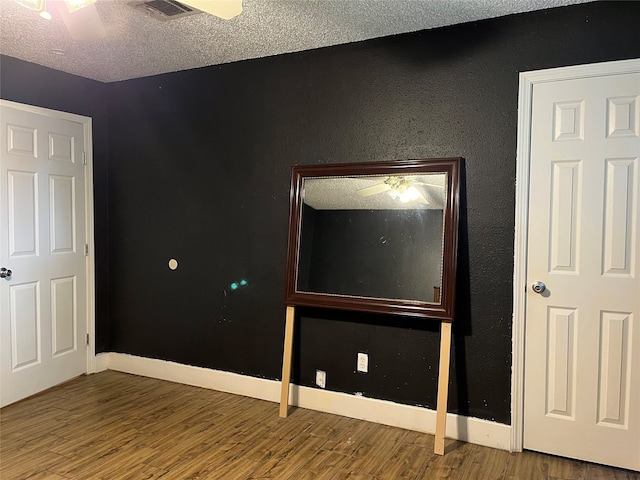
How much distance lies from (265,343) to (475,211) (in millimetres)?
1761

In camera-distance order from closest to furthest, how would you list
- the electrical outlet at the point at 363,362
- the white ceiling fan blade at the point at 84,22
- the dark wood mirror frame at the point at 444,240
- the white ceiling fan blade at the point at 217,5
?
the white ceiling fan blade at the point at 217,5, the white ceiling fan blade at the point at 84,22, the dark wood mirror frame at the point at 444,240, the electrical outlet at the point at 363,362

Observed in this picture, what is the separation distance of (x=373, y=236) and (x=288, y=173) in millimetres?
815

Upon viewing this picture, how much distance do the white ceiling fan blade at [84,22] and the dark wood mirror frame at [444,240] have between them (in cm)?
149

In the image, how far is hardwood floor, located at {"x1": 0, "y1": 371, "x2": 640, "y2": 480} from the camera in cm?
253

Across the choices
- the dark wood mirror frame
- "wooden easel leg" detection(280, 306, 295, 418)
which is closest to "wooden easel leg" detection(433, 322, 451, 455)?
the dark wood mirror frame

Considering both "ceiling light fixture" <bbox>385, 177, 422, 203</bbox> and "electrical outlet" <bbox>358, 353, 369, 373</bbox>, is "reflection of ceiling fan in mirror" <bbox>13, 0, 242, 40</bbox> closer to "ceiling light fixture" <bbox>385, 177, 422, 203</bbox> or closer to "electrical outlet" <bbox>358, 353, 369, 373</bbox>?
"ceiling light fixture" <bbox>385, 177, 422, 203</bbox>

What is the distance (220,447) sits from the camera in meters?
2.82

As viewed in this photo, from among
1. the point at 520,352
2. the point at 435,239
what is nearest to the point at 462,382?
the point at 520,352

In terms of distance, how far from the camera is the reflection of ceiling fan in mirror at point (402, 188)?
2949 millimetres

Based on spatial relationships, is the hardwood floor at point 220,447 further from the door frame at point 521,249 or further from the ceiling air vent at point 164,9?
the ceiling air vent at point 164,9

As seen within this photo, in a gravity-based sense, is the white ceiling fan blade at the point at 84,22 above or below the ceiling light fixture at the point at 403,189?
above

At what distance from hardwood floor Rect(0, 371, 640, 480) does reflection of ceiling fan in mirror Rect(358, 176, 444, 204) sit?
4.81 feet

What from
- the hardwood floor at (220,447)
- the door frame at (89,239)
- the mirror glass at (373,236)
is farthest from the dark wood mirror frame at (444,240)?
the door frame at (89,239)

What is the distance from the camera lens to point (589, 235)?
2594mm
